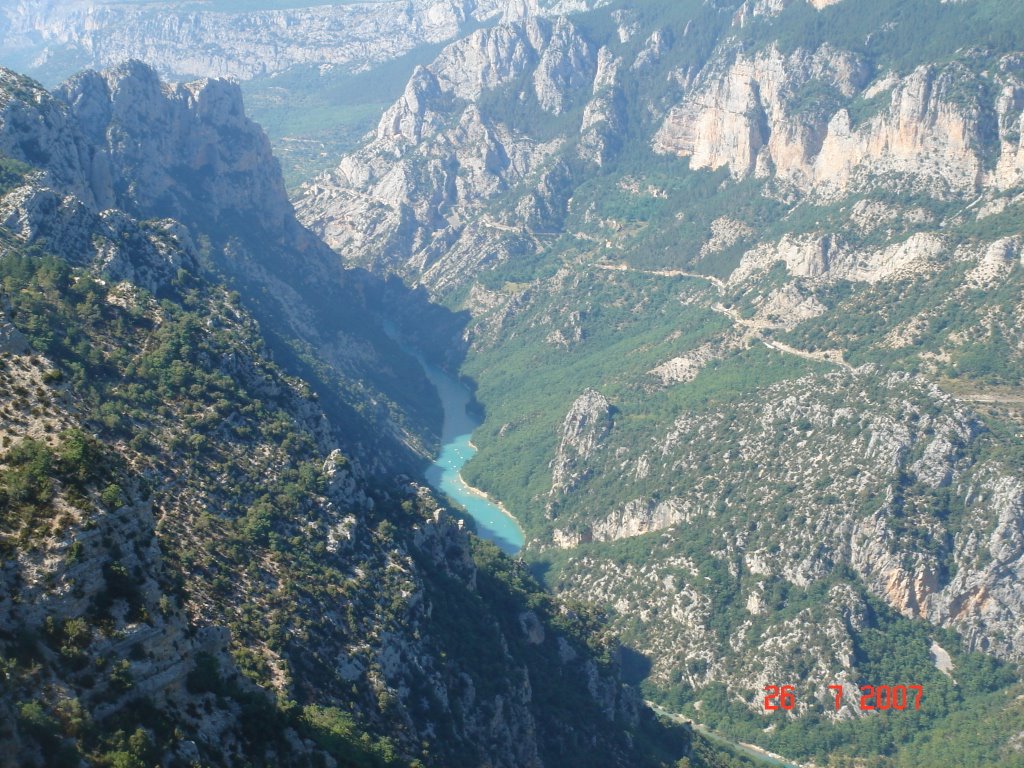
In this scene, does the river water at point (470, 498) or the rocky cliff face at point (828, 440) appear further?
the river water at point (470, 498)

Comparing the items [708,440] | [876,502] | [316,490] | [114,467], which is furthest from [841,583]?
[114,467]

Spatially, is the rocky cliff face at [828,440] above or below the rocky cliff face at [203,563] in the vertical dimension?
above
